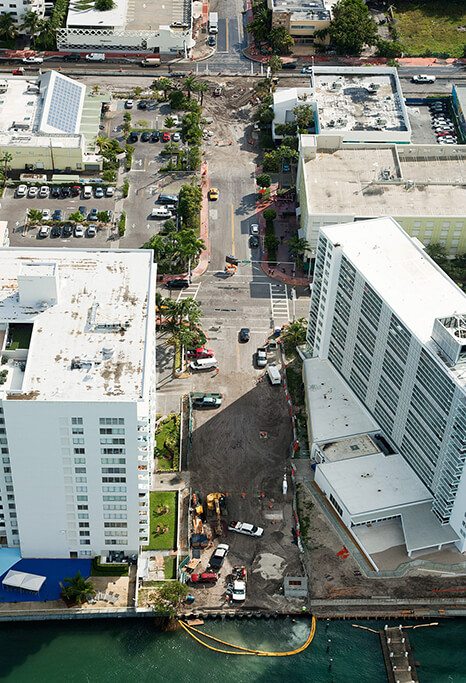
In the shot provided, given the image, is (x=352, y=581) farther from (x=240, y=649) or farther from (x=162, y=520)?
(x=162, y=520)

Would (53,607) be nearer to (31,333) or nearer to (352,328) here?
(31,333)

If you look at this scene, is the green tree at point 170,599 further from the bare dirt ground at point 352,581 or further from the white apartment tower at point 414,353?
the white apartment tower at point 414,353

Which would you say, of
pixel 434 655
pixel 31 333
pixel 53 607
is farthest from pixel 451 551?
pixel 31 333

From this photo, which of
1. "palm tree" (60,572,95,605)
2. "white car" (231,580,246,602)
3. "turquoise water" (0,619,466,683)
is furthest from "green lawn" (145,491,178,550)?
"turquoise water" (0,619,466,683)

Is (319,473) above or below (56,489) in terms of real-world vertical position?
below

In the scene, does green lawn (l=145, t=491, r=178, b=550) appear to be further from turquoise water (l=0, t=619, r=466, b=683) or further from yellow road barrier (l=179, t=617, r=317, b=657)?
yellow road barrier (l=179, t=617, r=317, b=657)

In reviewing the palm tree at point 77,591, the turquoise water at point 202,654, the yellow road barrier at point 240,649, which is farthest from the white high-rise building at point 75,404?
the yellow road barrier at point 240,649
